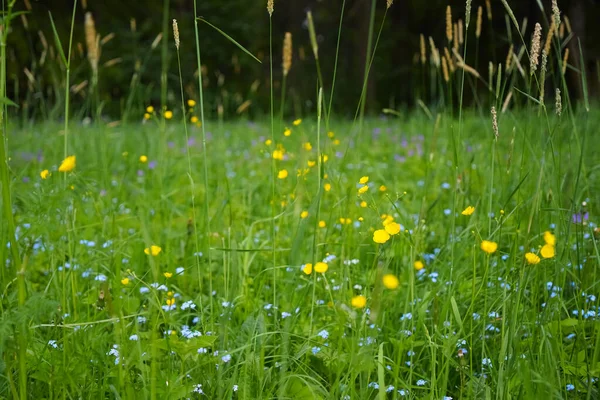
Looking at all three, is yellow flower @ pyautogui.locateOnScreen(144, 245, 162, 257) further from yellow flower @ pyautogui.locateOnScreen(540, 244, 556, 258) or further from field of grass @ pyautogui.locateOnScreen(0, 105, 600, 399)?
yellow flower @ pyautogui.locateOnScreen(540, 244, 556, 258)

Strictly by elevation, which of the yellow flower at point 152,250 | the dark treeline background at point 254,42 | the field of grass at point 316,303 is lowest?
the field of grass at point 316,303

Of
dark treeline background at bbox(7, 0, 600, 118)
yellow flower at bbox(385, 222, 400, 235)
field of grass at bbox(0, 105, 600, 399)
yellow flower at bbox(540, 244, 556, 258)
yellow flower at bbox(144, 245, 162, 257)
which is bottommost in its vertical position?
field of grass at bbox(0, 105, 600, 399)

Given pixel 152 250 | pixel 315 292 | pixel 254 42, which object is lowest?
pixel 315 292

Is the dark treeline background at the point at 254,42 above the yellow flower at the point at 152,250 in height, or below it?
above

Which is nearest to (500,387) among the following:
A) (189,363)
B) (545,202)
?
(189,363)

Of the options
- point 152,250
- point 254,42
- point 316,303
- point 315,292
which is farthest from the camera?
point 254,42

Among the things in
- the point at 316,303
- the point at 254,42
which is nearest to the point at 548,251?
the point at 316,303

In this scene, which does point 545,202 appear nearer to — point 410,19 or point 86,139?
point 86,139

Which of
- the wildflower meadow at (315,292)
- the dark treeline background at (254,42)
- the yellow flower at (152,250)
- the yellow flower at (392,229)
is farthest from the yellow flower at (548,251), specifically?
the dark treeline background at (254,42)

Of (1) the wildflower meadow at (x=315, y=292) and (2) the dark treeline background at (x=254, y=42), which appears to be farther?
(2) the dark treeline background at (x=254, y=42)

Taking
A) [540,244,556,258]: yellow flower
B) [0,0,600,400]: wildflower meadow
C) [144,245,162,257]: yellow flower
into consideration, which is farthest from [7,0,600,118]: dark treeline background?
[540,244,556,258]: yellow flower

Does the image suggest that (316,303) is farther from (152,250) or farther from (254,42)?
(254,42)

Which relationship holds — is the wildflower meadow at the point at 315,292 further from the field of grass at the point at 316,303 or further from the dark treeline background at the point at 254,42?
the dark treeline background at the point at 254,42

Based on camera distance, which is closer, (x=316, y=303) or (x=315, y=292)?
(x=316, y=303)
